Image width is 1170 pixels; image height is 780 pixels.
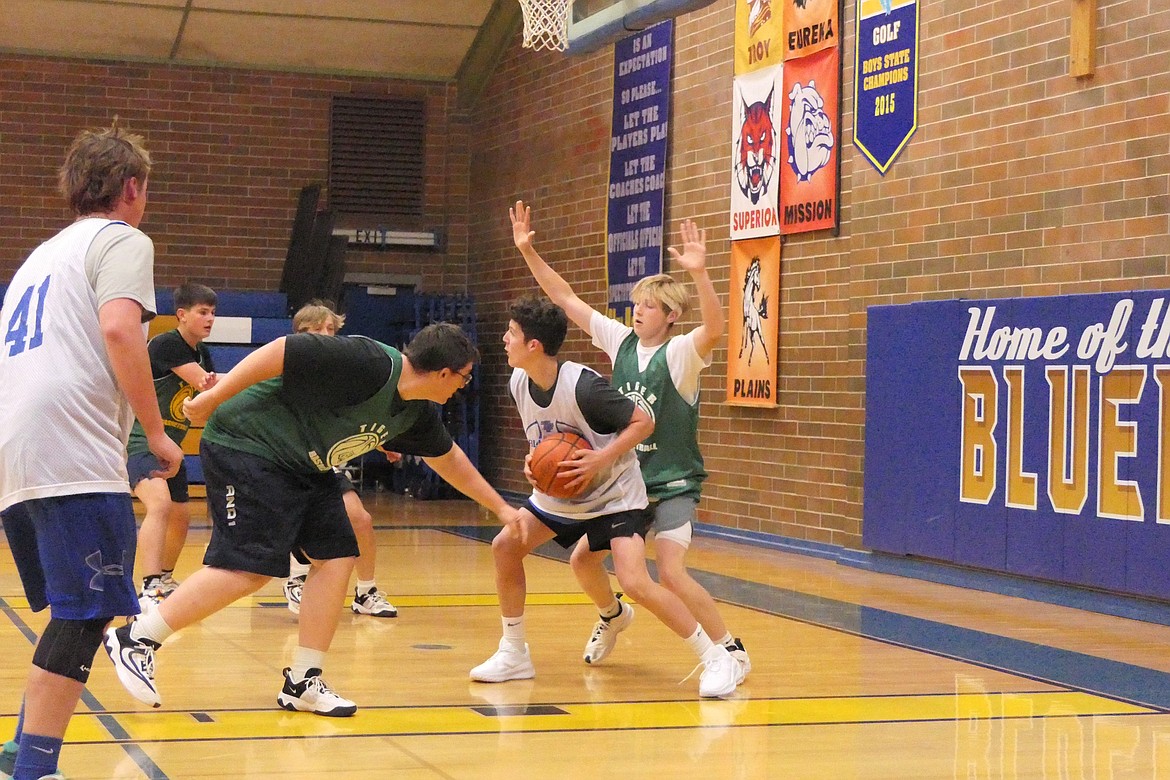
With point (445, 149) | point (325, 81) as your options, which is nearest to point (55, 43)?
point (325, 81)

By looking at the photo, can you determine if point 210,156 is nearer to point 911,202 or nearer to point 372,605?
point 911,202

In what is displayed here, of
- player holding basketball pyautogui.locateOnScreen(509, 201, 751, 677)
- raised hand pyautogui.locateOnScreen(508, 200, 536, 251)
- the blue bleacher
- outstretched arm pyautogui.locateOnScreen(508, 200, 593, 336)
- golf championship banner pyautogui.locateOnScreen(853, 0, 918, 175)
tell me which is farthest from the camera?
the blue bleacher

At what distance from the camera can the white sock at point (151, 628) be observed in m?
4.76

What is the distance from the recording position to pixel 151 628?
187 inches

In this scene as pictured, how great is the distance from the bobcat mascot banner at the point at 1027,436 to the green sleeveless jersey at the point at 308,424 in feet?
13.8

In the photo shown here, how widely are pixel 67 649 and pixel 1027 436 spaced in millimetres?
5992

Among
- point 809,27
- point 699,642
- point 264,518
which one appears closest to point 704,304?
point 699,642

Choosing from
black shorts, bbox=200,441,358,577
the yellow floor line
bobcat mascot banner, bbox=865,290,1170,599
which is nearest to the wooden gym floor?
the yellow floor line

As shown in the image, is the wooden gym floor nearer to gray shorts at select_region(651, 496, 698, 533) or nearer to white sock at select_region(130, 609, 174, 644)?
white sock at select_region(130, 609, 174, 644)

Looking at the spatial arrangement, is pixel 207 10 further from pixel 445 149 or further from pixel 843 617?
pixel 843 617

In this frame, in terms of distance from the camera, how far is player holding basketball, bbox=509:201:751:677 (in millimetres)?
5570

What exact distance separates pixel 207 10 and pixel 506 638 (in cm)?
1108

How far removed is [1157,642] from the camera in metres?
6.82

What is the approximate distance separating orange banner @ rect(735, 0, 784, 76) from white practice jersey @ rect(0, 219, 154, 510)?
7.79 m
